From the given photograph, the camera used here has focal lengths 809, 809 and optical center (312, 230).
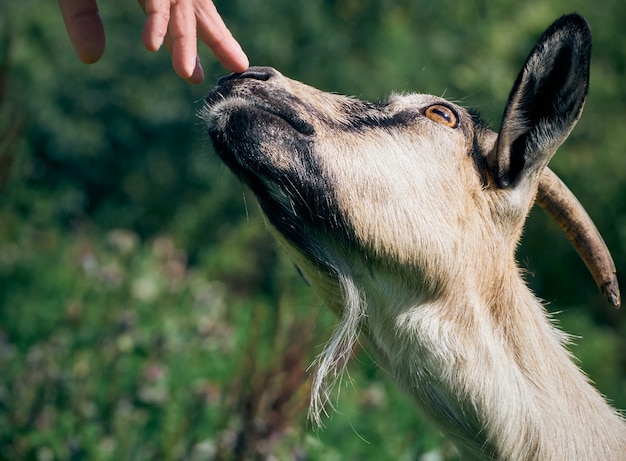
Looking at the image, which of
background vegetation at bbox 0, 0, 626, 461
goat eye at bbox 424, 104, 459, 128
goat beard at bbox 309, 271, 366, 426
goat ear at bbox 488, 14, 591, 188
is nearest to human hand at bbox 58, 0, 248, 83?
background vegetation at bbox 0, 0, 626, 461

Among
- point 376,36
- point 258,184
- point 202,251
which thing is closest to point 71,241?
point 202,251

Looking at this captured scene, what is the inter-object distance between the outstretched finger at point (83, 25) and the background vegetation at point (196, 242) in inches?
24.1

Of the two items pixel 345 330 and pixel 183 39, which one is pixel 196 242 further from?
pixel 183 39

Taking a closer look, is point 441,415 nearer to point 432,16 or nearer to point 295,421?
point 295,421

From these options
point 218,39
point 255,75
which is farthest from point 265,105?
point 218,39

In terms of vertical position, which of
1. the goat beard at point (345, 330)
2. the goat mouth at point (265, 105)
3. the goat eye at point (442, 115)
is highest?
the goat eye at point (442, 115)

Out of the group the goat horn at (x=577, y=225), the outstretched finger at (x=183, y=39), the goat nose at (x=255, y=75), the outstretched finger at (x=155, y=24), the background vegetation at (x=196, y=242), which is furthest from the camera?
the background vegetation at (x=196, y=242)

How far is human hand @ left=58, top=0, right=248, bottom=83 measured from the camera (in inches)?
104

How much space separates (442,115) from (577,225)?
2.56ft

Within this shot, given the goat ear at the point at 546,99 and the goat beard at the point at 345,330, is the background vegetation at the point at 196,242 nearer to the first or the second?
the goat beard at the point at 345,330

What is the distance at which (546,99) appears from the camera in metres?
2.92

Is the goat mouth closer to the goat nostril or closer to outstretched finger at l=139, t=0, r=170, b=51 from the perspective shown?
the goat nostril

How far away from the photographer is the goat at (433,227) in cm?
282

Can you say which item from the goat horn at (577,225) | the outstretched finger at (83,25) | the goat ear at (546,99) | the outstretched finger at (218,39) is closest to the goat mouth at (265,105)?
the outstretched finger at (218,39)
